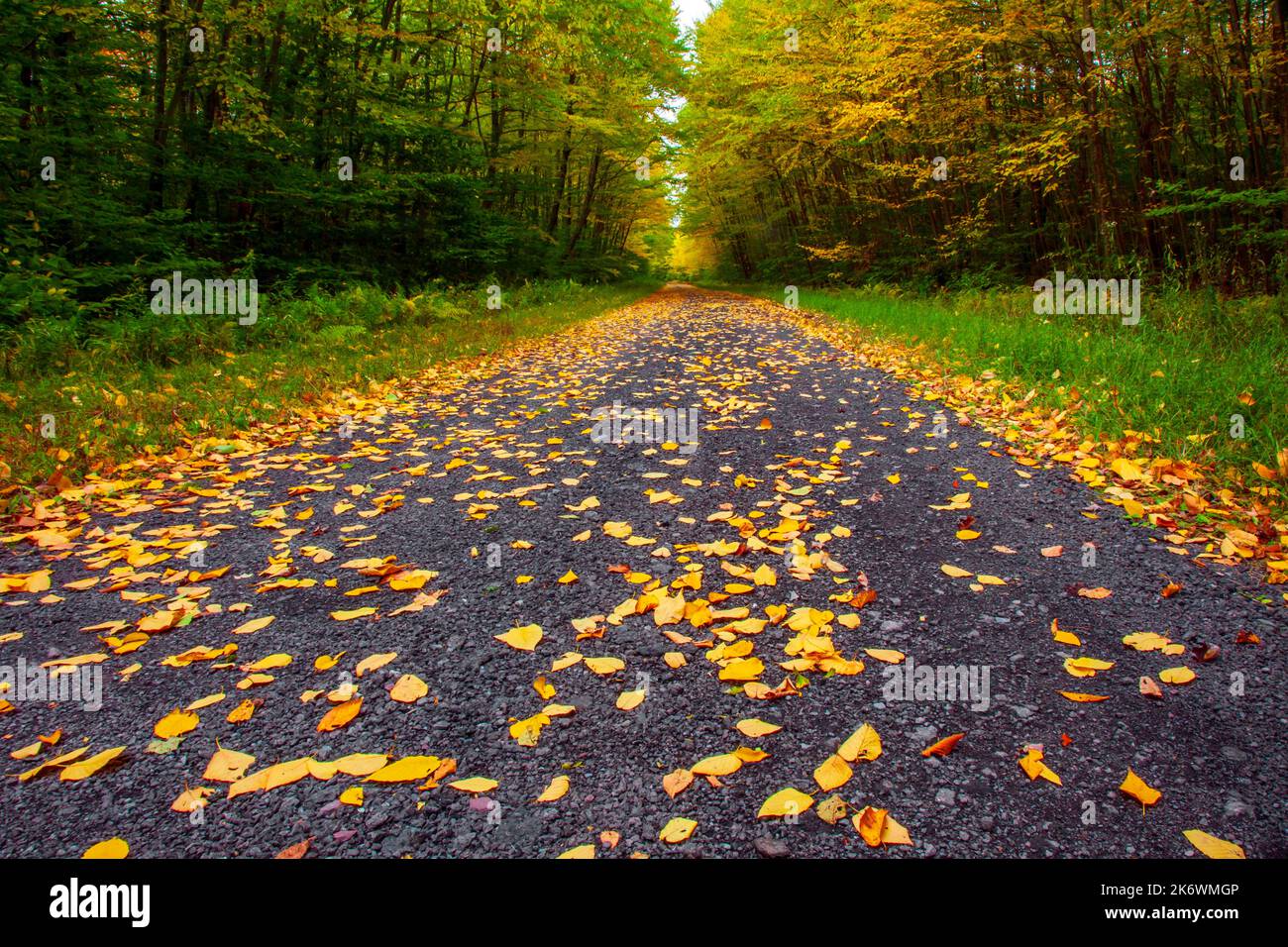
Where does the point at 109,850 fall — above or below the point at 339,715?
below

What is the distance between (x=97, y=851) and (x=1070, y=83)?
38.5ft

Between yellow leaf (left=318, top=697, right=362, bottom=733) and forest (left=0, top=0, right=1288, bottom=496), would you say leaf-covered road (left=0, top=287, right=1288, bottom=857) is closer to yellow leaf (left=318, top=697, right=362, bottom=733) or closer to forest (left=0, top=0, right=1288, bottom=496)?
yellow leaf (left=318, top=697, right=362, bottom=733)

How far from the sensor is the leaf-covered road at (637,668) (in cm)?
153

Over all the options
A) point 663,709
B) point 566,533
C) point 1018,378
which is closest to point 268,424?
point 566,533

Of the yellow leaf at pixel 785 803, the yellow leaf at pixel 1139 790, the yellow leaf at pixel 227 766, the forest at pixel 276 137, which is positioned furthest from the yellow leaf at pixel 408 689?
the forest at pixel 276 137

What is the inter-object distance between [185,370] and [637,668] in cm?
647

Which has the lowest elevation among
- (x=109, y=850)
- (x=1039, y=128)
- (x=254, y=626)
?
(x=109, y=850)

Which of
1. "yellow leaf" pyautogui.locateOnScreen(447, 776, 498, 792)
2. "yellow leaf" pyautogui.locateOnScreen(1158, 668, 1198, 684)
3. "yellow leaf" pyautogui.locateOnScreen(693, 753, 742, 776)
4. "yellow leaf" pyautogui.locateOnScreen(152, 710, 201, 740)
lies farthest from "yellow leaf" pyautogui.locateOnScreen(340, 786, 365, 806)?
"yellow leaf" pyautogui.locateOnScreen(1158, 668, 1198, 684)

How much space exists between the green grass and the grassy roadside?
21.9ft

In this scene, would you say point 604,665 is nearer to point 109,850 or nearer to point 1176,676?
point 109,850

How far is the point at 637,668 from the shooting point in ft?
7.06

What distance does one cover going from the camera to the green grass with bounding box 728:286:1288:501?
375cm

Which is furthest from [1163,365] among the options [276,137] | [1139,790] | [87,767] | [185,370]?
[276,137]

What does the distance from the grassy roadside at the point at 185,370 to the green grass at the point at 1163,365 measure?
6675 millimetres
